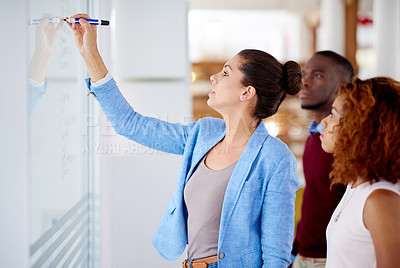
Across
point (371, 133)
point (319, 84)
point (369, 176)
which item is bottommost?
point (369, 176)

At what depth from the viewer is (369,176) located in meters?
1.12

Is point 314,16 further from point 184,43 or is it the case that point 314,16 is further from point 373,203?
point 373,203

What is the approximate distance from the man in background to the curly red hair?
2.09ft

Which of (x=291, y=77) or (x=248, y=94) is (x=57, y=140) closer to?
(x=248, y=94)

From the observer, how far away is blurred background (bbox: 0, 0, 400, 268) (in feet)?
2.94

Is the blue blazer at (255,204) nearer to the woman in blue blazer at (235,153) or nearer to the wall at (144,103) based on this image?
the woman in blue blazer at (235,153)

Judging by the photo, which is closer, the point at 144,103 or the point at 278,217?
the point at 278,217

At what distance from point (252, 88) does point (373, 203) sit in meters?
0.57

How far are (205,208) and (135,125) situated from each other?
0.39 m

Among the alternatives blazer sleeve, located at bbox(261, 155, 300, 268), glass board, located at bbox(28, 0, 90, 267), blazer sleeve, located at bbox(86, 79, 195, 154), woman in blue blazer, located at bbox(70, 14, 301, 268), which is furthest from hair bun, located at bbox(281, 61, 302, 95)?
glass board, located at bbox(28, 0, 90, 267)

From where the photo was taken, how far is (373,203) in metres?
1.07

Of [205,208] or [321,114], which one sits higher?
[321,114]

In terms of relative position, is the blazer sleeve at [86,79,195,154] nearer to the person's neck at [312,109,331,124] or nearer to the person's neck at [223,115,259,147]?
the person's neck at [223,115,259,147]

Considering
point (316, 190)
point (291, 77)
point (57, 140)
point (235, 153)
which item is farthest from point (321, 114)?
point (57, 140)
